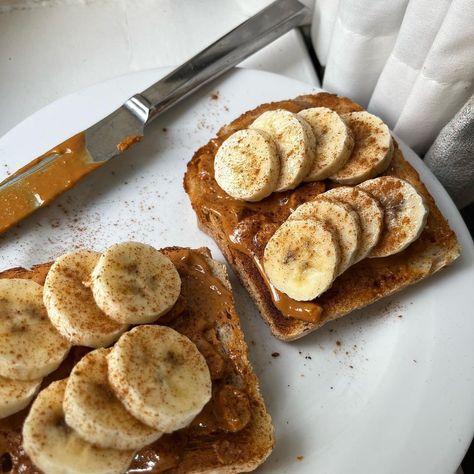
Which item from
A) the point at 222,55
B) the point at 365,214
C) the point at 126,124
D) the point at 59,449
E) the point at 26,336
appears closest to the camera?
the point at 59,449

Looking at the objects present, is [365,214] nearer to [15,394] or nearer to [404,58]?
[404,58]

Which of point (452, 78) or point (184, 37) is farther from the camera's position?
point (184, 37)

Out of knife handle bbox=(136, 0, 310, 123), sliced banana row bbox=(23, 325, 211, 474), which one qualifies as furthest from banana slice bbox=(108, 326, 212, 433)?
knife handle bbox=(136, 0, 310, 123)

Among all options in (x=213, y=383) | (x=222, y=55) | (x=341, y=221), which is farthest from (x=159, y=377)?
(x=222, y=55)

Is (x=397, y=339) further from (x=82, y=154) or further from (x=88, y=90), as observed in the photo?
(x=88, y=90)

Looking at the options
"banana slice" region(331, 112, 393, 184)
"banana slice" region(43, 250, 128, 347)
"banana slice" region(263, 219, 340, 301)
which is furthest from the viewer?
"banana slice" region(331, 112, 393, 184)

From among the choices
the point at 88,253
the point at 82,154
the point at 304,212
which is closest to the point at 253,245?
the point at 304,212

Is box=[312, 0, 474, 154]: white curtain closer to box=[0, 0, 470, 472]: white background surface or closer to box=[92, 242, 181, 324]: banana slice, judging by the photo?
box=[0, 0, 470, 472]: white background surface
